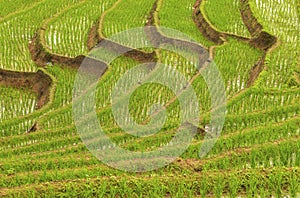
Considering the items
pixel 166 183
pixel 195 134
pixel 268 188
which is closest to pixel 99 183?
pixel 166 183

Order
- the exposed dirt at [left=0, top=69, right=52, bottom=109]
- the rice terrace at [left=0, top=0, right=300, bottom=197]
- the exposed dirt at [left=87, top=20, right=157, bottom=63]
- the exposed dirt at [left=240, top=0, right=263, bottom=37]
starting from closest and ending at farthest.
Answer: the rice terrace at [left=0, top=0, right=300, bottom=197]
the exposed dirt at [left=0, top=69, right=52, bottom=109]
the exposed dirt at [left=87, top=20, right=157, bottom=63]
the exposed dirt at [left=240, top=0, right=263, bottom=37]

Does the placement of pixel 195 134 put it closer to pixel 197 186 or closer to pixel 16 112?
pixel 197 186

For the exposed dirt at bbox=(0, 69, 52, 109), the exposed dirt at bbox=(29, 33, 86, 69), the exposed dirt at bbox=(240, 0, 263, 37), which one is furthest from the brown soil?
the exposed dirt at bbox=(0, 69, 52, 109)

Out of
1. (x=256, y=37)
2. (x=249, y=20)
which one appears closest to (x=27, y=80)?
(x=256, y=37)

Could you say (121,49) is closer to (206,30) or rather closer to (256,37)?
(206,30)

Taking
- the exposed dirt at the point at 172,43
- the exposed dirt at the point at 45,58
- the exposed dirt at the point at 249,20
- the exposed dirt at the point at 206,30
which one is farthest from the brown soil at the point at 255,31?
the exposed dirt at the point at 45,58

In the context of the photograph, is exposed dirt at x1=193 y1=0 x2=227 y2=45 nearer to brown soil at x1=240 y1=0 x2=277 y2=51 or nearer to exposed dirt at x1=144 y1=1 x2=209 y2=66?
exposed dirt at x1=144 y1=1 x2=209 y2=66

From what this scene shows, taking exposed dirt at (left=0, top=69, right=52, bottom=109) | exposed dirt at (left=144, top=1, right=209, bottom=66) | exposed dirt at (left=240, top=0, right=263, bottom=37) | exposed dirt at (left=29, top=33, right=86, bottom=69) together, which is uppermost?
exposed dirt at (left=240, top=0, right=263, bottom=37)

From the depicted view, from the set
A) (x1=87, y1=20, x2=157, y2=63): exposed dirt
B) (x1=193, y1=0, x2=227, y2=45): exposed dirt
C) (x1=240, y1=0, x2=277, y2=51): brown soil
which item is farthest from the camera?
(x1=193, y1=0, x2=227, y2=45): exposed dirt

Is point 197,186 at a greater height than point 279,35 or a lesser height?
lesser
